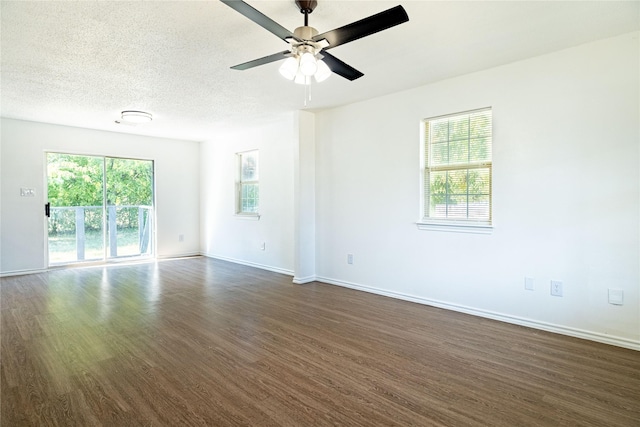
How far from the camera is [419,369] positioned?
241 cm

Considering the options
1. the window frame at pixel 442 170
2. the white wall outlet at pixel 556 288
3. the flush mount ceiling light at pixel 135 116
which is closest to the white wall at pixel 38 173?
the flush mount ceiling light at pixel 135 116

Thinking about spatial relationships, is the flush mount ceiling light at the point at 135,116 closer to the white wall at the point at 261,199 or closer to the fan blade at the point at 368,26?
the white wall at the point at 261,199

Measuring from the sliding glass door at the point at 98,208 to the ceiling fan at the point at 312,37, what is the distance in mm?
5282

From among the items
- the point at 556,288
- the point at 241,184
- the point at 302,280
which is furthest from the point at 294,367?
the point at 241,184

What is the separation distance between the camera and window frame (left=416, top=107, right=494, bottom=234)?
348 cm

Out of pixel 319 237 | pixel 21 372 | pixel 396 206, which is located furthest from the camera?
pixel 319 237

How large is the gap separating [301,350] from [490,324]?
1.87 m

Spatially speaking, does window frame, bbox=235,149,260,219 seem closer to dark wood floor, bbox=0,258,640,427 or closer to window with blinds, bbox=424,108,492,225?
dark wood floor, bbox=0,258,640,427

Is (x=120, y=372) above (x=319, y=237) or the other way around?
the other way around

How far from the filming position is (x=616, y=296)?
2.80m

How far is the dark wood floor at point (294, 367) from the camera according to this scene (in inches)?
75.3

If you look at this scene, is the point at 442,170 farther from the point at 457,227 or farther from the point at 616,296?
the point at 616,296

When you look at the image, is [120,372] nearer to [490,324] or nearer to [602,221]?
[490,324]

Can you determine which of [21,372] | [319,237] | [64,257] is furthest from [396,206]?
[64,257]
